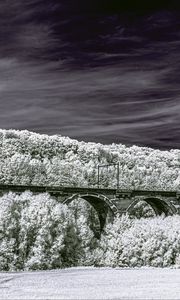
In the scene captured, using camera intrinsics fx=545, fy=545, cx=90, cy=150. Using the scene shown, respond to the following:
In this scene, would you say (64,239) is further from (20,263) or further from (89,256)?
(20,263)

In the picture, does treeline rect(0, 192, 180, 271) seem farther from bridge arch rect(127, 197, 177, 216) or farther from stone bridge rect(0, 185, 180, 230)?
bridge arch rect(127, 197, 177, 216)

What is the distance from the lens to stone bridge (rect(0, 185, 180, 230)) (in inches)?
2749

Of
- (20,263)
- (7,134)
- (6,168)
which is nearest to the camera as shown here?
(20,263)

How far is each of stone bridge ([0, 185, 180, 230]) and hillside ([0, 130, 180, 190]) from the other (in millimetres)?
40078

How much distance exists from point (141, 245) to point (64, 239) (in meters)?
9.70

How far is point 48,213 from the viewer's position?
6681 centimetres

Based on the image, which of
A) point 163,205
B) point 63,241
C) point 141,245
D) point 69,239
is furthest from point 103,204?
point 141,245

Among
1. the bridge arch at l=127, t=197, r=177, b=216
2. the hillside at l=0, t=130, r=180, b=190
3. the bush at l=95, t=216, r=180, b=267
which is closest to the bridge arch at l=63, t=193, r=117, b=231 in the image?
the bush at l=95, t=216, r=180, b=267

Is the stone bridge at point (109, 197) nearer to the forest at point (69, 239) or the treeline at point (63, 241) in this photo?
the forest at point (69, 239)

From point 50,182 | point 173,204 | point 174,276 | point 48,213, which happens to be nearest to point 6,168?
point 50,182

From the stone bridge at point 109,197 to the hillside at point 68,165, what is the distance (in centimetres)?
4008

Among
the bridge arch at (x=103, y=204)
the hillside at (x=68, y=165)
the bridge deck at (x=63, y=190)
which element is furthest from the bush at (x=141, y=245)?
the hillside at (x=68, y=165)

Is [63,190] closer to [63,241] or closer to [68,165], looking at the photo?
[63,241]

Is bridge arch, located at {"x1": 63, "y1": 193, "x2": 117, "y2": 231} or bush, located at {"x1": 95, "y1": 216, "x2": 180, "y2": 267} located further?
bridge arch, located at {"x1": 63, "y1": 193, "x2": 117, "y2": 231}
